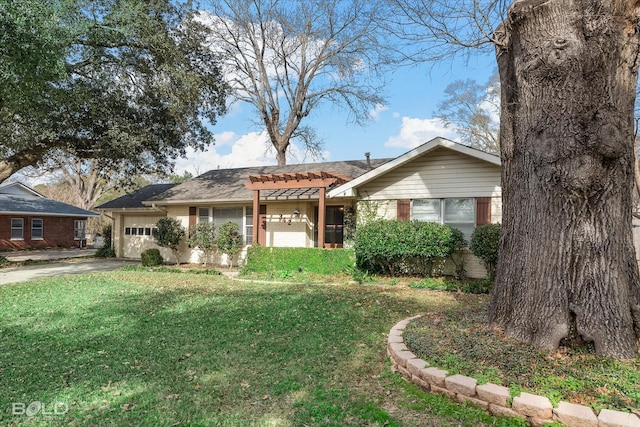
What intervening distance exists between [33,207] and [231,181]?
16.3 m

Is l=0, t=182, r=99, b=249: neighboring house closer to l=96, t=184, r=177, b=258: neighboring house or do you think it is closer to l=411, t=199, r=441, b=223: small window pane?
l=96, t=184, r=177, b=258: neighboring house

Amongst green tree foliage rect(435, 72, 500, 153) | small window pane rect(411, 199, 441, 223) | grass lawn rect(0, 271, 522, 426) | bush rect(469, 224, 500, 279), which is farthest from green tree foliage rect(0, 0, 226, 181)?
green tree foliage rect(435, 72, 500, 153)

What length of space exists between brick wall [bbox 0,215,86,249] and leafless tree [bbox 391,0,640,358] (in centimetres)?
2785

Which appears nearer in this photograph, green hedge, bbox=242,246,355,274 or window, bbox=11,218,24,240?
green hedge, bbox=242,246,355,274

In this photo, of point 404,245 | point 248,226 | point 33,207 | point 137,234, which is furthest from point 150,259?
point 33,207

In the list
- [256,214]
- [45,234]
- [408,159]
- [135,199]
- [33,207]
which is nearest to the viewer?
[408,159]

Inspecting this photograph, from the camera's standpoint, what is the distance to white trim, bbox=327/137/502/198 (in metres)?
9.74

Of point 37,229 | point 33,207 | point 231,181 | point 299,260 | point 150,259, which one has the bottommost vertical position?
point 150,259

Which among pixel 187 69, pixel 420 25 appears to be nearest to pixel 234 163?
pixel 187 69

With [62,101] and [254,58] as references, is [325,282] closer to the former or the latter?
[62,101]

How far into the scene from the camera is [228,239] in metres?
13.3

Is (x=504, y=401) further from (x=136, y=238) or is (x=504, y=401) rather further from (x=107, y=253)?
(x=107, y=253)

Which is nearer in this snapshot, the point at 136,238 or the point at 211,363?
the point at 211,363

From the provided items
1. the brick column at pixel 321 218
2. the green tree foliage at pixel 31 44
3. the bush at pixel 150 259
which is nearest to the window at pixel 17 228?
the bush at pixel 150 259
